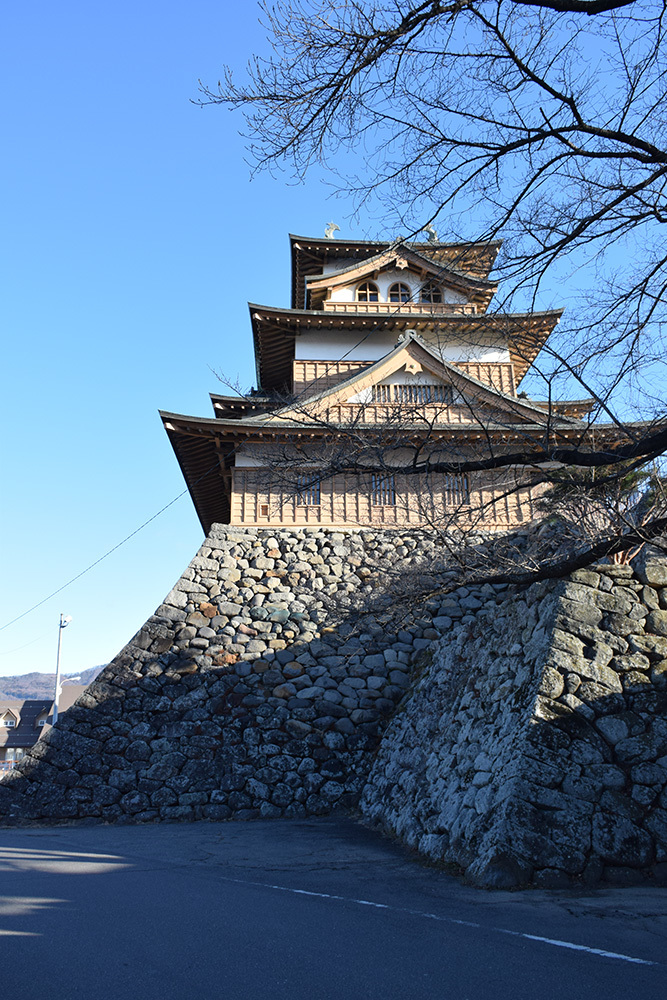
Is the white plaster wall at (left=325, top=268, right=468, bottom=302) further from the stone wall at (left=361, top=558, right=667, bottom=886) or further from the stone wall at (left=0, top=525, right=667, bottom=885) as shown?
the stone wall at (left=361, top=558, right=667, bottom=886)

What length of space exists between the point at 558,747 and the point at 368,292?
1587cm

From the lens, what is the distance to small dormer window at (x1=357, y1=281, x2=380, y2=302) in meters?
19.7

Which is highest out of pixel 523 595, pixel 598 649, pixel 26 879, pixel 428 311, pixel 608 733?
pixel 428 311

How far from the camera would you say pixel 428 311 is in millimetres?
18734

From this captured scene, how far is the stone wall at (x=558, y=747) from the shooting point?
5637 millimetres

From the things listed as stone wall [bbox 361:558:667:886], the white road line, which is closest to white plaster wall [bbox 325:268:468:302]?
stone wall [bbox 361:558:667:886]

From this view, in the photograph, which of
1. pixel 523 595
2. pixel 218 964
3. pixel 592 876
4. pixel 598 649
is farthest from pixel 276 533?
pixel 218 964

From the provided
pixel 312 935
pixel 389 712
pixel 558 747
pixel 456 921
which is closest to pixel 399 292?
pixel 389 712

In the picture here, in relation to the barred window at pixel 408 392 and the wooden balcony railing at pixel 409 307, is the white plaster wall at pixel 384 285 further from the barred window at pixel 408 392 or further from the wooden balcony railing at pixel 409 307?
the barred window at pixel 408 392

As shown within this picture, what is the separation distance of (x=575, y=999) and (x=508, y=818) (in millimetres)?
2531

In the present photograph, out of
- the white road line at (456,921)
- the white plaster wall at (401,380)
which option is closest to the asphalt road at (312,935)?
the white road line at (456,921)

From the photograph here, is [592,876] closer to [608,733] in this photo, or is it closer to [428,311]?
[608,733]

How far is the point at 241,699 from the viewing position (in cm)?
1184

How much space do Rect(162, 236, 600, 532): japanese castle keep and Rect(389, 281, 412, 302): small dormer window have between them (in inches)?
1.1
